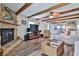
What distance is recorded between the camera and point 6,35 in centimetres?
229

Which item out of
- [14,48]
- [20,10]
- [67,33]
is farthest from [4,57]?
[67,33]

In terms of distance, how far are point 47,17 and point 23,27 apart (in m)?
0.57

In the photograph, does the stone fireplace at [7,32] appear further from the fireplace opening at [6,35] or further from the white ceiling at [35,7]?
the white ceiling at [35,7]

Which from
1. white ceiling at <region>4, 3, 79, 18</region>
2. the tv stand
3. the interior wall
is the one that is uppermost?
white ceiling at <region>4, 3, 79, 18</region>

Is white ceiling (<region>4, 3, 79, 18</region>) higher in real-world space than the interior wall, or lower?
higher

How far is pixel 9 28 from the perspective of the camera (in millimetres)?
2320

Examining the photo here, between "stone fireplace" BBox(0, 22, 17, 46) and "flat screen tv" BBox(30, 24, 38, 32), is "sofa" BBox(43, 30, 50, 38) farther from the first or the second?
"stone fireplace" BBox(0, 22, 17, 46)

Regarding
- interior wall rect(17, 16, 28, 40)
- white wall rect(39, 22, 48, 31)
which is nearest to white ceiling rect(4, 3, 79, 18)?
interior wall rect(17, 16, 28, 40)

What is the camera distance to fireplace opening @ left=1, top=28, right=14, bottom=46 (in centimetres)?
218

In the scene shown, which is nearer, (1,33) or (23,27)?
(1,33)

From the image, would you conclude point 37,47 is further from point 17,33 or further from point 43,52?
point 17,33

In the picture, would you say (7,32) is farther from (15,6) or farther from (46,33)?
(46,33)

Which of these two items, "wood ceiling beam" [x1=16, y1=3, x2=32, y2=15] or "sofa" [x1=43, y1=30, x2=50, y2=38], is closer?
"wood ceiling beam" [x1=16, y1=3, x2=32, y2=15]

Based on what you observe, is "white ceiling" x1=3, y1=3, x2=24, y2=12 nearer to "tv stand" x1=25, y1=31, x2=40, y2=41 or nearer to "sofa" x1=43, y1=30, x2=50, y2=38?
"tv stand" x1=25, y1=31, x2=40, y2=41
